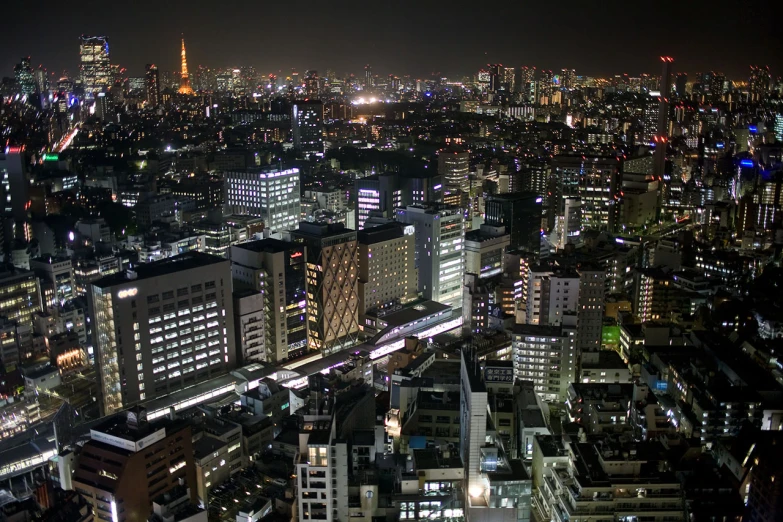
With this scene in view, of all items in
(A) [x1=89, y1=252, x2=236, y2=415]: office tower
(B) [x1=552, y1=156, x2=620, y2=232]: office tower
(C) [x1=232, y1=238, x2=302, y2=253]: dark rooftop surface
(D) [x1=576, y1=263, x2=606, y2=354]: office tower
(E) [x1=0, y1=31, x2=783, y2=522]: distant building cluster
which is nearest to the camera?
(E) [x1=0, y1=31, x2=783, y2=522]: distant building cluster

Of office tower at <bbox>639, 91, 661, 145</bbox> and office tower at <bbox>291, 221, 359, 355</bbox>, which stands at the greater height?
office tower at <bbox>639, 91, 661, 145</bbox>

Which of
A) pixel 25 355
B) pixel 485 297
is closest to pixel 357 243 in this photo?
pixel 485 297

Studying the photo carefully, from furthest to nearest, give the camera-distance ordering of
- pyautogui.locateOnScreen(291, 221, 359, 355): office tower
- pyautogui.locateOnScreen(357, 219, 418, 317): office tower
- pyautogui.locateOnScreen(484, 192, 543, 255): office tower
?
pyautogui.locateOnScreen(484, 192, 543, 255): office tower → pyautogui.locateOnScreen(357, 219, 418, 317): office tower → pyautogui.locateOnScreen(291, 221, 359, 355): office tower

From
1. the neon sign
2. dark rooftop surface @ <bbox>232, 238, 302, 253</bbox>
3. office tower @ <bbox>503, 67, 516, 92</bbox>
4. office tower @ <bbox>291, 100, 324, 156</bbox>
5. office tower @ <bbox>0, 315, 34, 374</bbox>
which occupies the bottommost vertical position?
office tower @ <bbox>0, 315, 34, 374</bbox>

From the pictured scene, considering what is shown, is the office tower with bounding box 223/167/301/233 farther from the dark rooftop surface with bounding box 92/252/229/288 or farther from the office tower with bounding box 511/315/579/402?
the office tower with bounding box 511/315/579/402

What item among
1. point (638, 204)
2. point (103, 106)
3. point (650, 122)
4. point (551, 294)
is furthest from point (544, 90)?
point (551, 294)

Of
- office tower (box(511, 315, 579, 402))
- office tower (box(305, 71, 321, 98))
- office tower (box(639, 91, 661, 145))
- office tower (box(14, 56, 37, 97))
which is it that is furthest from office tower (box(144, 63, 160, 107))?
office tower (box(511, 315, 579, 402))

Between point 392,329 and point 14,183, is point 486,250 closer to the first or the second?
point 392,329
